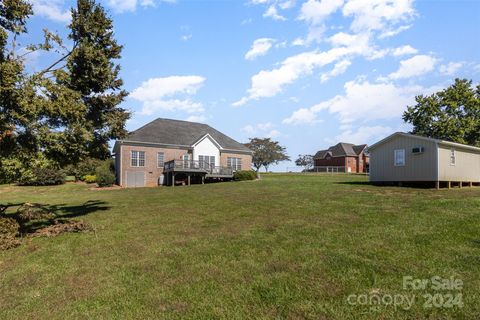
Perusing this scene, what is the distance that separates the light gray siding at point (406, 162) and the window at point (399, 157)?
172mm

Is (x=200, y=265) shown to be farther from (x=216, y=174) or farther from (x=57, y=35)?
(x=216, y=174)

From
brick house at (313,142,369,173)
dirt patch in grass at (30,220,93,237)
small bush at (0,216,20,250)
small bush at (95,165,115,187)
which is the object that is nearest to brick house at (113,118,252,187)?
small bush at (95,165,115,187)

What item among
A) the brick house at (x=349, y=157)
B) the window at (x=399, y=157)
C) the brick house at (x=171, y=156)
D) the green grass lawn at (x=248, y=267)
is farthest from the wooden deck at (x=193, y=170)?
the brick house at (x=349, y=157)

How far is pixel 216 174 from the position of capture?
3822 cm

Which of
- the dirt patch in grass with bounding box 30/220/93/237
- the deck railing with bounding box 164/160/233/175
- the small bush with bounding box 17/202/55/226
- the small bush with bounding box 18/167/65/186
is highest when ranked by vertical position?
the deck railing with bounding box 164/160/233/175

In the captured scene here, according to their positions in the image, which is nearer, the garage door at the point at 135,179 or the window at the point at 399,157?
the window at the point at 399,157

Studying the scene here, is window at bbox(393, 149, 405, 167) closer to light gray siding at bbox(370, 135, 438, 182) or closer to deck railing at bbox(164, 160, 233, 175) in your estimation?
light gray siding at bbox(370, 135, 438, 182)

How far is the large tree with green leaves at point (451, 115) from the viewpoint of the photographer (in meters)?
43.2

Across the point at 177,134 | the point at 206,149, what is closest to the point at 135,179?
the point at 177,134

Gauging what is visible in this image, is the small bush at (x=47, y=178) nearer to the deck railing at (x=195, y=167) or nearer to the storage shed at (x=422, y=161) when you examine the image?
the deck railing at (x=195, y=167)

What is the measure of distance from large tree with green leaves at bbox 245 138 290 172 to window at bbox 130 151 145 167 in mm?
43435

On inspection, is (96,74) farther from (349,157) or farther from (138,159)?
(349,157)

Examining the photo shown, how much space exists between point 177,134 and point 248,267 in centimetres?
3606

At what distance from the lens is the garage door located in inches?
1421
